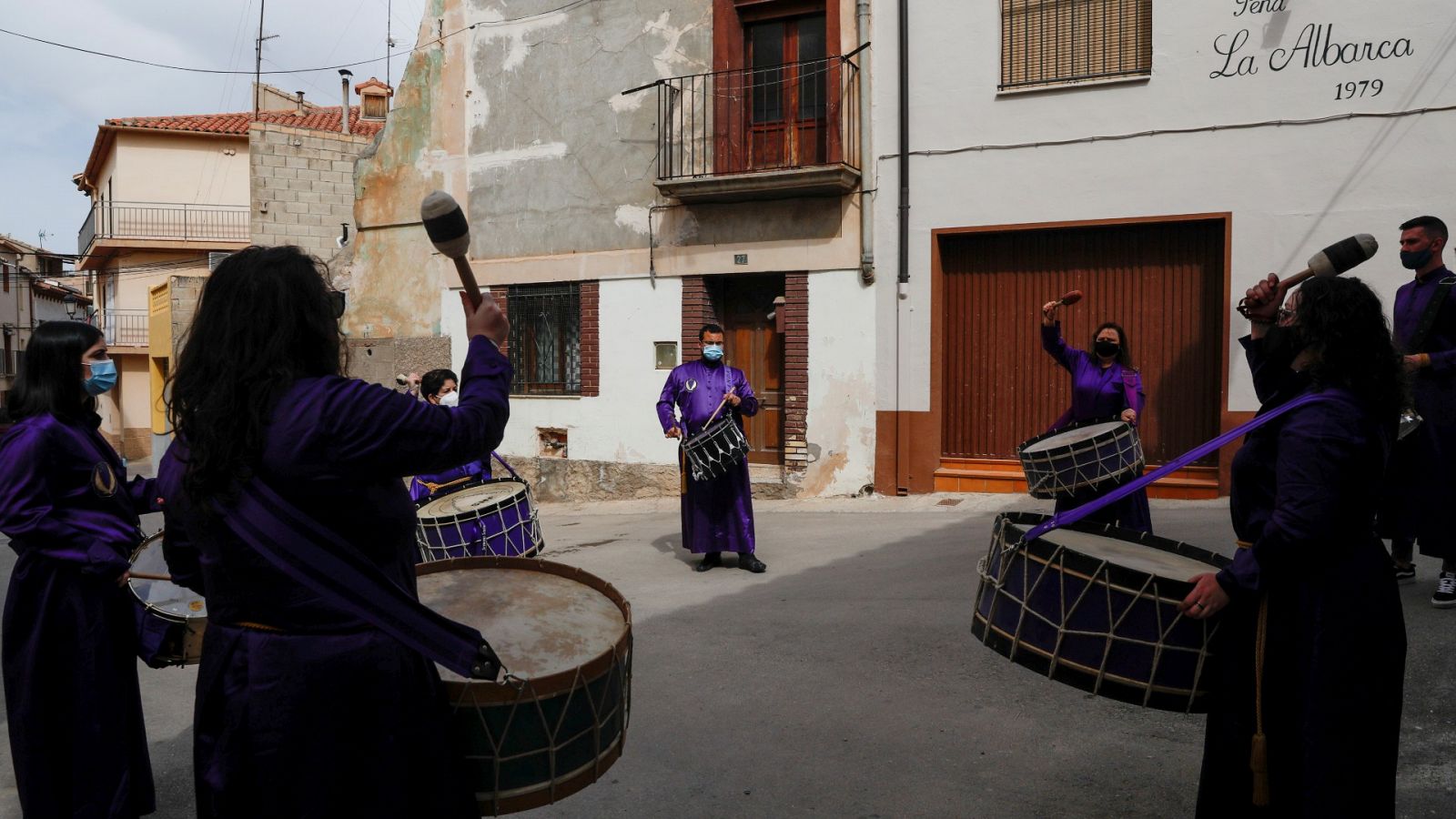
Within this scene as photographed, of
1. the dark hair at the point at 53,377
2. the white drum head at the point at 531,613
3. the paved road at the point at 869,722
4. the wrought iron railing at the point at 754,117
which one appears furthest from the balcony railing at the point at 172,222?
the white drum head at the point at 531,613

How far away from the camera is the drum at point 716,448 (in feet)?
25.9

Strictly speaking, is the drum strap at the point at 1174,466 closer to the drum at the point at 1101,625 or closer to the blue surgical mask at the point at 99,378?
the drum at the point at 1101,625

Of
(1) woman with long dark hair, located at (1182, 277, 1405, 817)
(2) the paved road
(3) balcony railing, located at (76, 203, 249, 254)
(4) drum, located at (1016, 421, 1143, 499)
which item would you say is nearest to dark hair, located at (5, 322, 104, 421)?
(2) the paved road

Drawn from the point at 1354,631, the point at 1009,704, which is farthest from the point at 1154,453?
the point at 1354,631

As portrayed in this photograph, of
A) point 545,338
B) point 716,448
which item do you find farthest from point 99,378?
point 545,338

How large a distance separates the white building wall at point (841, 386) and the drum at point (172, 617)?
30.1 ft

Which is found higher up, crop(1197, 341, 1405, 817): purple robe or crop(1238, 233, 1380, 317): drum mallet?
crop(1238, 233, 1380, 317): drum mallet

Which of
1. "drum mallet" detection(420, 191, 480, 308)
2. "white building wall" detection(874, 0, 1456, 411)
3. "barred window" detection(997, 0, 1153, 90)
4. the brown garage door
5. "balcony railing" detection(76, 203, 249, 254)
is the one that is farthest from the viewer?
"balcony railing" detection(76, 203, 249, 254)

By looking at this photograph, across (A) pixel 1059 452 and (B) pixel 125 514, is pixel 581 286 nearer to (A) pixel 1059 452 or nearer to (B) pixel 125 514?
(A) pixel 1059 452

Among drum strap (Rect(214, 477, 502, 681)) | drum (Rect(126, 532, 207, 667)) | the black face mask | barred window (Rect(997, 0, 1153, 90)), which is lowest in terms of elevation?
drum (Rect(126, 532, 207, 667))

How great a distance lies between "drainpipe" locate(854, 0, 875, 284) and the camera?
12078mm

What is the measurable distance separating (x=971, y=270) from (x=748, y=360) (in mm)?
3027

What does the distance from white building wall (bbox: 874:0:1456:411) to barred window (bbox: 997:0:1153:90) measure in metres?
0.14

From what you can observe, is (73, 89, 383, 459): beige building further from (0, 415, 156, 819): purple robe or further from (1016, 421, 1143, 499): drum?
(0, 415, 156, 819): purple robe
